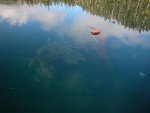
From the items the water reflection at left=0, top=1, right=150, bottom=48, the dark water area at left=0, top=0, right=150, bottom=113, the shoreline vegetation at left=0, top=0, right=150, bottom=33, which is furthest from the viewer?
the shoreline vegetation at left=0, top=0, right=150, bottom=33

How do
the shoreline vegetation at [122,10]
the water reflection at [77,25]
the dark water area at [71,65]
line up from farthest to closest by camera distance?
the shoreline vegetation at [122,10] < the water reflection at [77,25] < the dark water area at [71,65]

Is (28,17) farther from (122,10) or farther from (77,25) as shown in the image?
(122,10)

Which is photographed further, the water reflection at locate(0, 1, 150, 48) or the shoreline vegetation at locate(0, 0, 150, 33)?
the shoreline vegetation at locate(0, 0, 150, 33)

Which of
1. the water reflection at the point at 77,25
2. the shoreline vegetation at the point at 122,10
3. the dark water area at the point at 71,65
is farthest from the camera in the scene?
the shoreline vegetation at the point at 122,10

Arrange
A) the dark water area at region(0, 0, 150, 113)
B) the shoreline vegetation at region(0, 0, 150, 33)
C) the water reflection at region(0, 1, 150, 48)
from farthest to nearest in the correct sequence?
the shoreline vegetation at region(0, 0, 150, 33) → the water reflection at region(0, 1, 150, 48) → the dark water area at region(0, 0, 150, 113)

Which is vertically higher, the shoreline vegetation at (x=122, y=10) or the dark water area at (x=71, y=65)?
the shoreline vegetation at (x=122, y=10)

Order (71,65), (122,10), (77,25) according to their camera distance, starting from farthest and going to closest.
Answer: (122,10)
(77,25)
(71,65)

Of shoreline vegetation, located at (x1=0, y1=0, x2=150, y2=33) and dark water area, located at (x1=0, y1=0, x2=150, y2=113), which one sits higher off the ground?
shoreline vegetation, located at (x1=0, y1=0, x2=150, y2=33)

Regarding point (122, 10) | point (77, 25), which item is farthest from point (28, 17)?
point (122, 10)
